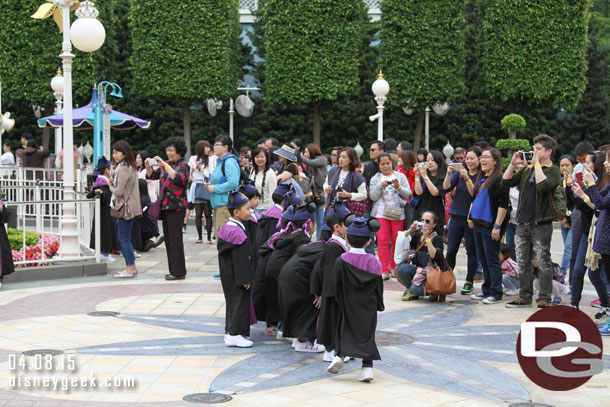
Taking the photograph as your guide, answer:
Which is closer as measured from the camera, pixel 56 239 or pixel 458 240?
pixel 458 240

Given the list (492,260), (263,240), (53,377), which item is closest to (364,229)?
(263,240)

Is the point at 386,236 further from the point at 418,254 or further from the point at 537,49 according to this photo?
the point at 537,49

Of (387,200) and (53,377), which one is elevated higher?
(387,200)

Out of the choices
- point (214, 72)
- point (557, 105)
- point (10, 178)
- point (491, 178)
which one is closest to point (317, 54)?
point (214, 72)

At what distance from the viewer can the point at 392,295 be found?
10.1m

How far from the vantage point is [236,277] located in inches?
279

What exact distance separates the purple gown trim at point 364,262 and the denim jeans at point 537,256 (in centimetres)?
346

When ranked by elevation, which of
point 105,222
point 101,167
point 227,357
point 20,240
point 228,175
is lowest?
point 227,357

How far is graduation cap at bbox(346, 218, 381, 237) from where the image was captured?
618 centimetres

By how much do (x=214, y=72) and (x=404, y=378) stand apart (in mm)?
22811

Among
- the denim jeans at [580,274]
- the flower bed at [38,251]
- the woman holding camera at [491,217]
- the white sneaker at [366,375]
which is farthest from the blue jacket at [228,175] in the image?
the white sneaker at [366,375]

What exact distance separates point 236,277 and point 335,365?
1.36m

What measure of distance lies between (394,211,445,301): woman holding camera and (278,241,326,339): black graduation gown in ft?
9.06

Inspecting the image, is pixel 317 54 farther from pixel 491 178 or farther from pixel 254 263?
pixel 254 263
